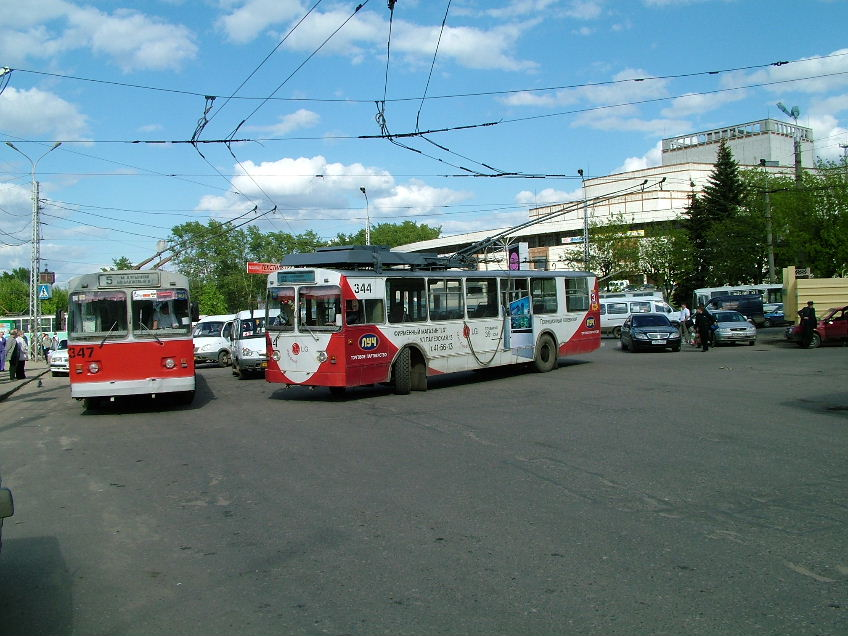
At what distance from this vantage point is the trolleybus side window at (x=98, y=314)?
48.2 ft

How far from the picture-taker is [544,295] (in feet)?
69.9

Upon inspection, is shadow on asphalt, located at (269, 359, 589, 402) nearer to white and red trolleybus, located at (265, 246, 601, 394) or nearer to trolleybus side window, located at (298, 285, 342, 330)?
white and red trolleybus, located at (265, 246, 601, 394)

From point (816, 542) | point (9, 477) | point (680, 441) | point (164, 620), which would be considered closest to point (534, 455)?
point (680, 441)

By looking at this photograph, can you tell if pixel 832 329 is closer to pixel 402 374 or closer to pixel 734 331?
pixel 734 331

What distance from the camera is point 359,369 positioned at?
15.8m

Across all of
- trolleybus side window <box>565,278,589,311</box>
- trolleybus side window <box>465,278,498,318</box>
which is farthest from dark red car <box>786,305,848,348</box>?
trolleybus side window <box>465,278,498,318</box>

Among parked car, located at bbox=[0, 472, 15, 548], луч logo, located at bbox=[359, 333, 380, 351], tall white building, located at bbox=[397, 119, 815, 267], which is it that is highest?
tall white building, located at bbox=[397, 119, 815, 267]

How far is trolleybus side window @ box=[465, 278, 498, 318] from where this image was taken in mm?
18953

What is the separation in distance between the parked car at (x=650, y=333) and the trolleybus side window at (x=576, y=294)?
618 centimetres

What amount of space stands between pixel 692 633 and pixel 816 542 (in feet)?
6.90

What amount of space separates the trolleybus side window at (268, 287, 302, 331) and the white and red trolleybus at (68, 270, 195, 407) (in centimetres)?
206

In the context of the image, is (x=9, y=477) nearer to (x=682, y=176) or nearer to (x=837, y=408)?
(x=837, y=408)

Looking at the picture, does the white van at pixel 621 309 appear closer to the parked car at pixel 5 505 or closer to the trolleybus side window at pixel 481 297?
the trolleybus side window at pixel 481 297

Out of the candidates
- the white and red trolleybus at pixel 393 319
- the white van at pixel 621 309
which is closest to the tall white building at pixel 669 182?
the white van at pixel 621 309
